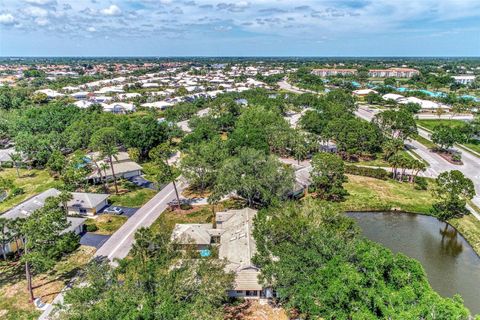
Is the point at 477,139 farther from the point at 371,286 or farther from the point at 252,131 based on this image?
the point at 371,286

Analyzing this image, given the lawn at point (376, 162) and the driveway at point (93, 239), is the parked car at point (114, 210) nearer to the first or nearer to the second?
the driveway at point (93, 239)

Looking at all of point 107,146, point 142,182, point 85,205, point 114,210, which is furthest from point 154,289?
point 142,182

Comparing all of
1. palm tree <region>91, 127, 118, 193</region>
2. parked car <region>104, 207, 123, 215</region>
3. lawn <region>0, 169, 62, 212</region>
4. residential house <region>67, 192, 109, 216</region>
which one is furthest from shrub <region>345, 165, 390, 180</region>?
lawn <region>0, 169, 62, 212</region>

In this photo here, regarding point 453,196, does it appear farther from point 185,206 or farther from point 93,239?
point 93,239

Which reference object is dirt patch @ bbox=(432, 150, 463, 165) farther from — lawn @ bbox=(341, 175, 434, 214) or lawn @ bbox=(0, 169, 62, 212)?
lawn @ bbox=(0, 169, 62, 212)

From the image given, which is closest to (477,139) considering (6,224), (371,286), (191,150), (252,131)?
(252,131)

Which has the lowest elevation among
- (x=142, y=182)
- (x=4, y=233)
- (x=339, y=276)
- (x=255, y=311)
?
(x=255, y=311)
